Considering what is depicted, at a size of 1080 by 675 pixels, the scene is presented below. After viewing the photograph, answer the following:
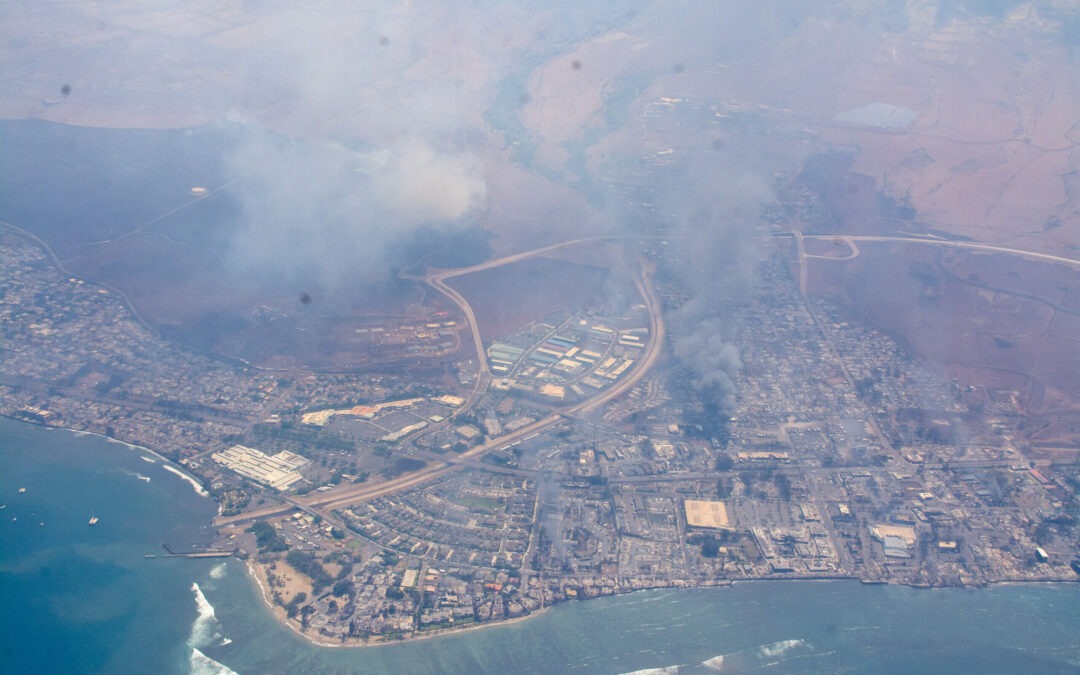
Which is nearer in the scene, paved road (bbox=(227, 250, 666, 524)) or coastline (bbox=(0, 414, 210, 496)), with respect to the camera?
paved road (bbox=(227, 250, 666, 524))

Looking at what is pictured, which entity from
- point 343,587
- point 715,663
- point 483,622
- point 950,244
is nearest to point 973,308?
point 950,244

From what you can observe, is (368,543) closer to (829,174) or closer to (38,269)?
(38,269)

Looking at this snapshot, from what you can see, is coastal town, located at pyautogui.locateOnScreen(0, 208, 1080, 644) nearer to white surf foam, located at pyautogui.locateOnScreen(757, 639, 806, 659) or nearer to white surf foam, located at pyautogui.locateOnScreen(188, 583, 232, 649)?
white surf foam, located at pyautogui.locateOnScreen(188, 583, 232, 649)

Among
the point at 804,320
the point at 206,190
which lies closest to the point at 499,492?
the point at 804,320

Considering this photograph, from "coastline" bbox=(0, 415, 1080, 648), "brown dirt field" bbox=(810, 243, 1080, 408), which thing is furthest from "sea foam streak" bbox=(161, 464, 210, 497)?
"brown dirt field" bbox=(810, 243, 1080, 408)

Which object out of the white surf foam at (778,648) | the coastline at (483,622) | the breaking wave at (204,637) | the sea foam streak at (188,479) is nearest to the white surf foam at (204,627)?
the breaking wave at (204,637)

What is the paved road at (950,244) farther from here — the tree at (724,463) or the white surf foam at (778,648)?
the white surf foam at (778,648)

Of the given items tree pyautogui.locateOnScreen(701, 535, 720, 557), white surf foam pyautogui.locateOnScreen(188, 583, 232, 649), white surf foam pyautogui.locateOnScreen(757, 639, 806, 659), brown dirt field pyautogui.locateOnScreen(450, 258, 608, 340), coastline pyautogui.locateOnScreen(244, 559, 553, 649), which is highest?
brown dirt field pyautogui.locateOnScreen(450, 258, 608, 340)
